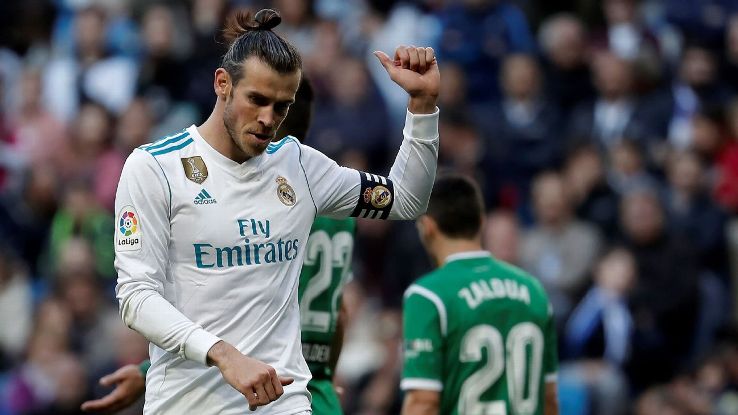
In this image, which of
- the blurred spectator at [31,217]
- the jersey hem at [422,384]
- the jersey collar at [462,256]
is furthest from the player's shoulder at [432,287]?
the blurred spectator at [31,217]

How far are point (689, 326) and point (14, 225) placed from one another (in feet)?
22.0

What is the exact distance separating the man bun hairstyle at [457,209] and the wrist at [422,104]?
1435 mm

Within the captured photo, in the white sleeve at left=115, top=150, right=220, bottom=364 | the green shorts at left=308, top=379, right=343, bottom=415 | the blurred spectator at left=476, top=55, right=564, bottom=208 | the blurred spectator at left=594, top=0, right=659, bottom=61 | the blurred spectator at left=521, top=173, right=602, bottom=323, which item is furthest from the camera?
the blurred spectator at left=594, top=0, right=659, bottom=61

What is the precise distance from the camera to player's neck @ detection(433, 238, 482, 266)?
7.15 metres

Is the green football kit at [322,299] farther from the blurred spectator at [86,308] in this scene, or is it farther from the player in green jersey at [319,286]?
the blurred spectator at [86,308]

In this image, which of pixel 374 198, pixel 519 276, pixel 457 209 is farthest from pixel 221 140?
pixel 519 276

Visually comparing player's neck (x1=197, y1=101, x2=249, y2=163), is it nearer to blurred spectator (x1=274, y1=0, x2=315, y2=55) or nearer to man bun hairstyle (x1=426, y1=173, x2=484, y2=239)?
man bun hairstyle (x1=426, y1=173, x2=484, y2=239)

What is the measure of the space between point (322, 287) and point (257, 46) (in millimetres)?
1767

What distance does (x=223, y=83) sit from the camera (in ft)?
18.0

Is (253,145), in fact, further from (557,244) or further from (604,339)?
(557,244)

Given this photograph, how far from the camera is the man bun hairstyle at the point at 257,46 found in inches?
212

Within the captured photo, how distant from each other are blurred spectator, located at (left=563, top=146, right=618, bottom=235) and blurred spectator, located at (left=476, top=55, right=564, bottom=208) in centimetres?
35

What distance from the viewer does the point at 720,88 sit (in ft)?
45.6

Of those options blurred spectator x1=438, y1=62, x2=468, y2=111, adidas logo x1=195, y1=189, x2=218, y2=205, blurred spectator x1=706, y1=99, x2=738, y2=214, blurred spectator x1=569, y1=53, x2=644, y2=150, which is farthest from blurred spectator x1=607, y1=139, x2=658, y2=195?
adidas logo x1=195, y1=189, x2=218, y2=205
